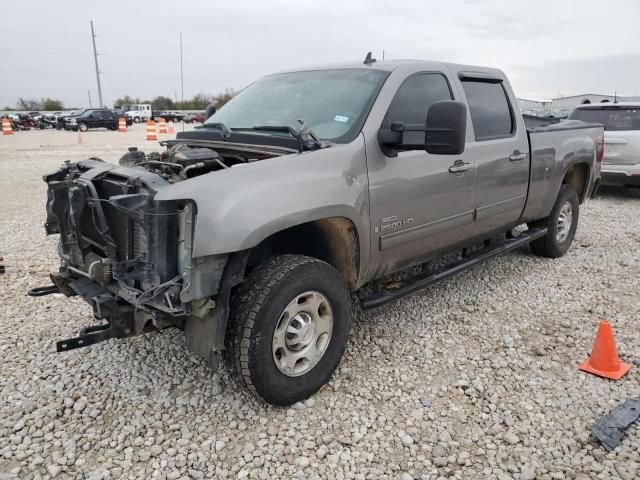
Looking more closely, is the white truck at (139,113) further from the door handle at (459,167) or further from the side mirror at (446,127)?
the side mirror at (446,127)

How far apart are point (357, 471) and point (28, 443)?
1.74 m

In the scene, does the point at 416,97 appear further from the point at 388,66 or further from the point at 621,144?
the point at 621,144

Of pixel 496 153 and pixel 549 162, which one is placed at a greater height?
pixel 496 153

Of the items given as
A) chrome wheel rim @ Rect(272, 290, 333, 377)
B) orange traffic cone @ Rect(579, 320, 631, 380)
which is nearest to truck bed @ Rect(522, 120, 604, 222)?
orange traffic cone @ Rect(579, 320, 631, 380)

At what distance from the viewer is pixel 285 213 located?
108 inches

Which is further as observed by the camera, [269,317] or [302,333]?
[302,333]

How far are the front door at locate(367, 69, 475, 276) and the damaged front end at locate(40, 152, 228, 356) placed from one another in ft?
3.97

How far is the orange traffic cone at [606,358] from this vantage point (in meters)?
3.42

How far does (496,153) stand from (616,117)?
6.55 metres

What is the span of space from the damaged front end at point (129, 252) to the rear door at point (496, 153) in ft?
8.17

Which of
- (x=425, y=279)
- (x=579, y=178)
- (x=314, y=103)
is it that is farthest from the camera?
(x=579, y=178)

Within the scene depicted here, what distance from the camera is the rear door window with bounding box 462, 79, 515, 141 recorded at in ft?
14.2

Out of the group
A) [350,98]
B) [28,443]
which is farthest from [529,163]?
[28,443]

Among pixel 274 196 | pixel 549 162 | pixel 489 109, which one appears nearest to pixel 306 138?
pixel 274 196
